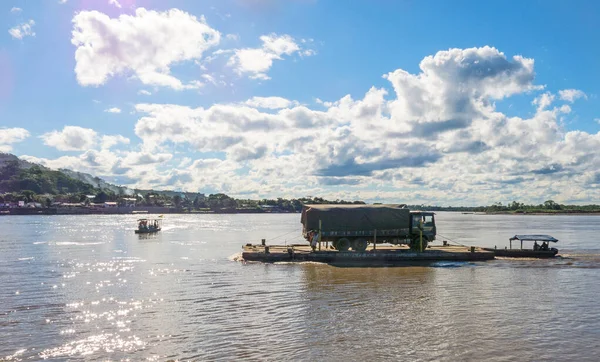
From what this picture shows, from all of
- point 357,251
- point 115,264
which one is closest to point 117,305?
point 115,264

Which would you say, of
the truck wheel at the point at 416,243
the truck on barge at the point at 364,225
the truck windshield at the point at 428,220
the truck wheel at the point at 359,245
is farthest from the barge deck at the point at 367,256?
the truck windshield at the point at 428,220

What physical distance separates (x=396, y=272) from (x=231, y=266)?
41.4ft

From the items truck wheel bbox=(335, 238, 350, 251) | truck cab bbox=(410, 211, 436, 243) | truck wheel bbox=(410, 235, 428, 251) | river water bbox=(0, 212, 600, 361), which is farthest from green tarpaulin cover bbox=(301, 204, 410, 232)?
river water bbox=(0, 212, 600, 361)

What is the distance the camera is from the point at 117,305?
73.6 feet

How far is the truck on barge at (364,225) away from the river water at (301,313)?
13.0 feet

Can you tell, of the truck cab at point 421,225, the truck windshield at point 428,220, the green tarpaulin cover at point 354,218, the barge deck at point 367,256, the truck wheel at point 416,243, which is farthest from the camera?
the truck wheel at point 416,243

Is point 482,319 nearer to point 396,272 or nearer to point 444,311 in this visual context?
point 444,311

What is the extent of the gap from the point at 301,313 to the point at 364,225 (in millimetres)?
18421

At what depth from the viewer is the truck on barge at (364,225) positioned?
38.0 m

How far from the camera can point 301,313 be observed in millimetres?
20594

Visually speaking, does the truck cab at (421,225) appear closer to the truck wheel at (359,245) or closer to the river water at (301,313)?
the truck wheel at (359,245)

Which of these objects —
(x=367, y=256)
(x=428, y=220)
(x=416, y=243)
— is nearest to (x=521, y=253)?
(x=428, y=220)

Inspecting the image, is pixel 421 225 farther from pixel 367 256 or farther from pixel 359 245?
pixel 367 256

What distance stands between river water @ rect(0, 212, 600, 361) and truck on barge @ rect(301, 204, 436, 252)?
3978 millimetres
